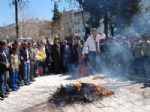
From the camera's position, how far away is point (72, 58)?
17.5 metres

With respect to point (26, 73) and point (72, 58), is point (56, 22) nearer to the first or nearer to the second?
point (72, 58)

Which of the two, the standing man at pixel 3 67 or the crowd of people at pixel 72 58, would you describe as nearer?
the standing man at pixel 3 67

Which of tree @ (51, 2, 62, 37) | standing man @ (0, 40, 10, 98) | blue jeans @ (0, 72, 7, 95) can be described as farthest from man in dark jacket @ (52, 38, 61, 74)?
tree @ (51, 2, 62, 37)

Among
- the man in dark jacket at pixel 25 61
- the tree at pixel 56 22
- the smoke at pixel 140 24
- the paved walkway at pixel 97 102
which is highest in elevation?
the tree at pixel 56 22

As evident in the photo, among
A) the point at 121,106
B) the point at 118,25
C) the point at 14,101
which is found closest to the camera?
the point at 121,106

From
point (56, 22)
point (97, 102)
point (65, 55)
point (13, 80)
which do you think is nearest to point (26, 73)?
point (13, 80)

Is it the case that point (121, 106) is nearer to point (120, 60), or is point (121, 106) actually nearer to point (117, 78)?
point (117, 78)

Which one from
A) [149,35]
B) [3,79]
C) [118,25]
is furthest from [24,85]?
[118,25]

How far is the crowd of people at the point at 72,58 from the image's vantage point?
12.5 metres

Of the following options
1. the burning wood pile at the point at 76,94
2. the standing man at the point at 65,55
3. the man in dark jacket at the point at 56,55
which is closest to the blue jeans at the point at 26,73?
the man in dark jacket at the point at 56,55

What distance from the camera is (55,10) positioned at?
2611 inches

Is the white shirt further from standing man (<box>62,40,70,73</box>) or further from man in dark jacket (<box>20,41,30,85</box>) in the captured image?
standing man (<box>62,40,70,73</box>)

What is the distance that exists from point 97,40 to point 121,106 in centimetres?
605

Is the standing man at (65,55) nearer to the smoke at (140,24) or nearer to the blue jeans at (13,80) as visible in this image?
the blue jeans at (13,80)
